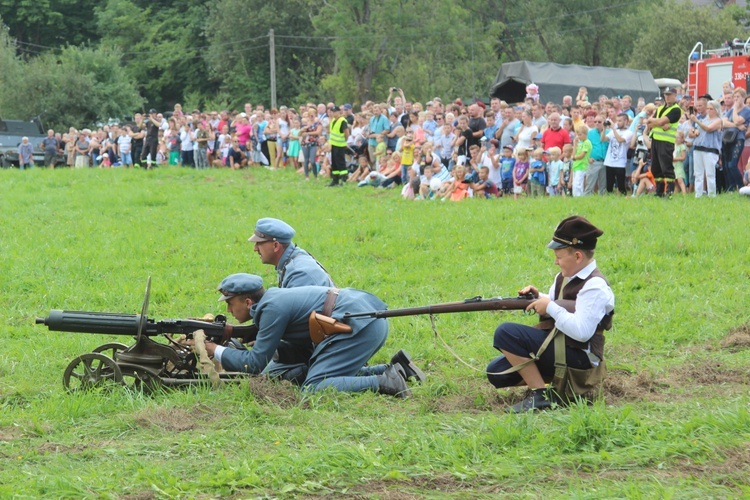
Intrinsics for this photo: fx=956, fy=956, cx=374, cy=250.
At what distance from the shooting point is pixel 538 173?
1903 cm

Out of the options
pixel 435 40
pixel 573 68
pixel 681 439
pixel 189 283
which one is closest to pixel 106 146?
pixel 573 68

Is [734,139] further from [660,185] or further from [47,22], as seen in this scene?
[47,22]

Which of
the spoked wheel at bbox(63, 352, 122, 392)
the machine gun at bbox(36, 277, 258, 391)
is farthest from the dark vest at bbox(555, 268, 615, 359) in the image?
the spoked wheel at bbox(63, 352, 122, 392)

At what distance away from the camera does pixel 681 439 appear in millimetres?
6066

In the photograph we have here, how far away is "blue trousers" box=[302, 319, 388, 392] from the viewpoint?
26.2 feet

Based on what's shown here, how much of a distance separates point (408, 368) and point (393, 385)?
57cm

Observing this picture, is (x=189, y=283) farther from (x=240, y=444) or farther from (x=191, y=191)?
(x=191, y=191)

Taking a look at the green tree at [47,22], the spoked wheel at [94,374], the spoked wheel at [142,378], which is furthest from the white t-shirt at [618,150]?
the green tree at [47,22]

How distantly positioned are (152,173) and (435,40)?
3089 centimetres

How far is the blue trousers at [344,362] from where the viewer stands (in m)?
8.00

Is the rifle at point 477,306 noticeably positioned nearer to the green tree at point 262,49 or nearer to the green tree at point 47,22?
the green tree at point 262,49

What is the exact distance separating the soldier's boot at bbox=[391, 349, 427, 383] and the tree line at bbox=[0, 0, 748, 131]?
4136cm

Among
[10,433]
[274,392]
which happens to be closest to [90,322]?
[10,433]

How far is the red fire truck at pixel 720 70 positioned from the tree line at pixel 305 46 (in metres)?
24.1
